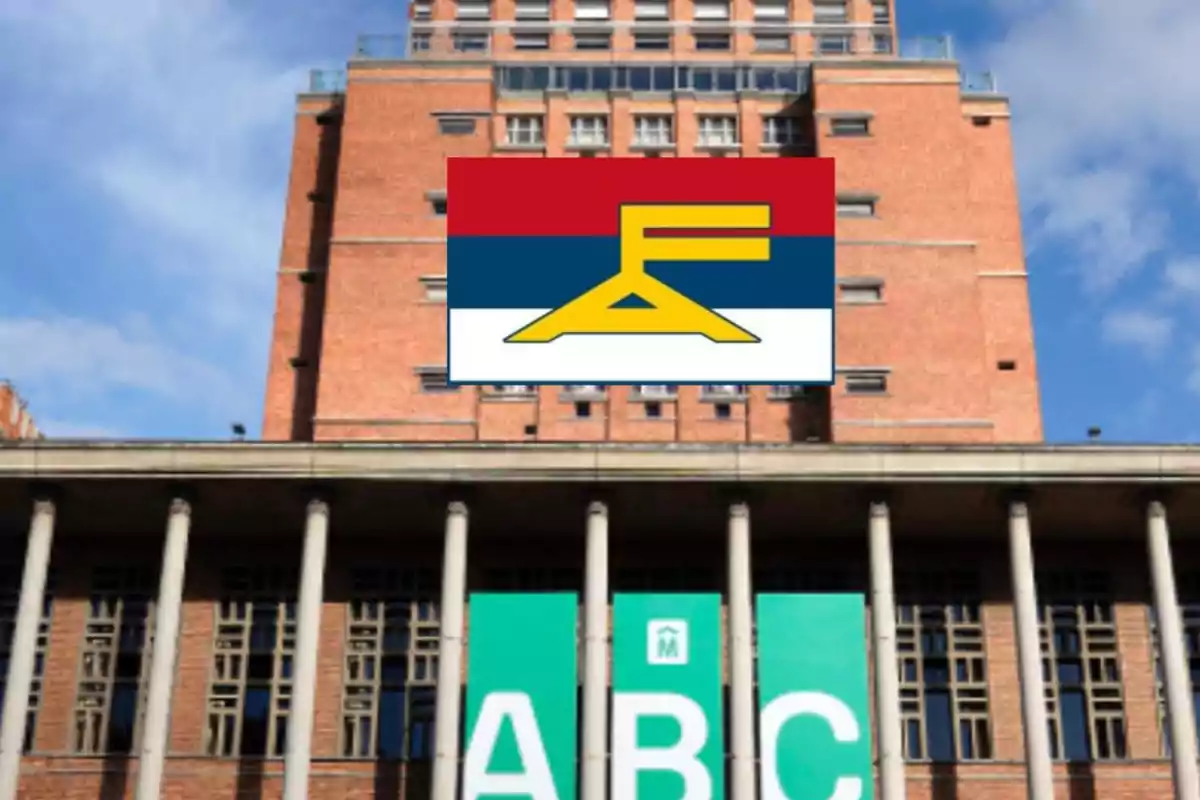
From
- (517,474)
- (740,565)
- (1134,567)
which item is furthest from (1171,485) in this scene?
(517,474)

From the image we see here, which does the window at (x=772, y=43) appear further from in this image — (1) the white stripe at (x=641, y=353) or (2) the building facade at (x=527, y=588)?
(2) the building facade at (x=527, y=588)

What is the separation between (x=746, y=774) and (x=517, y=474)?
9.54 meters

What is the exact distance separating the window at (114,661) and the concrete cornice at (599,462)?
15.6 ft

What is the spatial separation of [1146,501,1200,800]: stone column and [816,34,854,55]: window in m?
30.3

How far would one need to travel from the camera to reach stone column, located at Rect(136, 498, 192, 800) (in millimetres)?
42062

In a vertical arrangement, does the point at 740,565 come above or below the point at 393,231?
below

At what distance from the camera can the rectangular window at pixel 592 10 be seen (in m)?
70.7

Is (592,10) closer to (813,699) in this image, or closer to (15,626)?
(15,626)

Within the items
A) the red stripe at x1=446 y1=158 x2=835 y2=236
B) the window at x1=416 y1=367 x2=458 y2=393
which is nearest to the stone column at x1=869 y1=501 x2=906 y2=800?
the red stripe at x1=446 y1=158 x2=835 y2=236

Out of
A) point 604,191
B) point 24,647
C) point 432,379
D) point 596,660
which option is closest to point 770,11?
point 432,379

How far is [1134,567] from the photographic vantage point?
4747 centimetres

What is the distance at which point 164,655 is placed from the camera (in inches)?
1693

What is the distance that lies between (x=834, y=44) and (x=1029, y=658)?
34.3 metres

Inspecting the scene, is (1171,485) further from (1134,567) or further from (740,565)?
(740,565)
